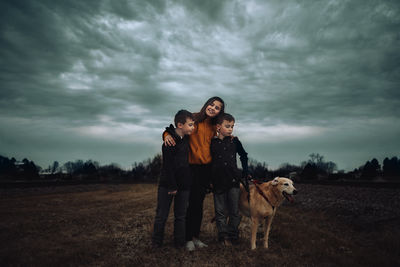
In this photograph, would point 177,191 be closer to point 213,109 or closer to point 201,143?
point 201,143

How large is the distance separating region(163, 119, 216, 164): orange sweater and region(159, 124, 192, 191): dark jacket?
10.9 inches

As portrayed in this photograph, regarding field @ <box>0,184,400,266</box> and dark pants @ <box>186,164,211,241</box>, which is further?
dark pants @ <box>186,164,211,241</box>

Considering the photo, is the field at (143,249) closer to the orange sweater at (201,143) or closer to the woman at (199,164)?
the woman at (199,164)

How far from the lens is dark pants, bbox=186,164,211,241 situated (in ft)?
15.0

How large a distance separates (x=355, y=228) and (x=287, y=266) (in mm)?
6249

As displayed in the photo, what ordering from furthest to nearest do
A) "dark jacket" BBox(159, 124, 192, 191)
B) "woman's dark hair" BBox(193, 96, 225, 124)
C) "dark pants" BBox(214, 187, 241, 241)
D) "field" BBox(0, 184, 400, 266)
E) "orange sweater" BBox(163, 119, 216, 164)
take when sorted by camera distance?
1. "woman's dark hair" BBox(193, 96, 225, 124)
2. "orange sweater" BBox(163, 119, 216, 164)
3. "dark pants" BBox(214, 187, 241, 241)
4. "dark jacket" BBox(159, 124, 192, 191)
5. "field" BBox(0, 184, 400, 266)

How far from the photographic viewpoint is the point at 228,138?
466 centimetres

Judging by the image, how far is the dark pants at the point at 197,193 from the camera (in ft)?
15.0

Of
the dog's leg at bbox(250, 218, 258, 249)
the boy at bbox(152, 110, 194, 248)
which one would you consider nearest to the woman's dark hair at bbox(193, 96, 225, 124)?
the boy at bbox(152, 110, 194, 248)

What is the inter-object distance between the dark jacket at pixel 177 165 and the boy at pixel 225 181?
564 mm

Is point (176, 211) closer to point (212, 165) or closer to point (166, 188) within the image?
point (166, 188)

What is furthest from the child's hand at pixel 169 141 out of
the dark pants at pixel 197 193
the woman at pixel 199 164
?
the dark pants at pixel 197 193

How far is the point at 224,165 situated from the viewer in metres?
4.48

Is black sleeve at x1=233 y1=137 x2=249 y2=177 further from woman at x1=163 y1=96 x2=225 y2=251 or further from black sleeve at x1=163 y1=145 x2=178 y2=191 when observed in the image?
black sleeve at x1=163 y1=145 x2=178 y2=191
